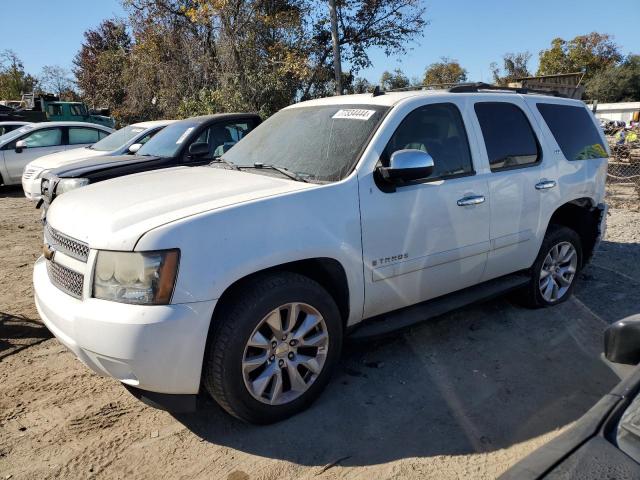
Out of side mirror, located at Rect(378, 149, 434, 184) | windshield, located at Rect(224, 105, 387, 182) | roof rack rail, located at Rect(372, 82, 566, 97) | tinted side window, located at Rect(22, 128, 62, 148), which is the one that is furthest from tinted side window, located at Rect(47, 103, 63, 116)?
side mirror, located at Rect(378, 149, 434, 184)

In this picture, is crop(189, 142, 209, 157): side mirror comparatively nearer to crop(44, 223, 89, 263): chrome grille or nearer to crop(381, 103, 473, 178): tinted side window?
crop(44, 223, 89, 263): chrome grille

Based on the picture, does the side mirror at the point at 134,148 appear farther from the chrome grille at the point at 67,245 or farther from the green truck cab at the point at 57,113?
the green truck cab at the point at 57,113

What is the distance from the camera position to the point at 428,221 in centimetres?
355

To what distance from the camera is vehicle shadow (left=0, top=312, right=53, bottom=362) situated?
4047 millimetres

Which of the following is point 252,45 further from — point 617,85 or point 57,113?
point 617,85

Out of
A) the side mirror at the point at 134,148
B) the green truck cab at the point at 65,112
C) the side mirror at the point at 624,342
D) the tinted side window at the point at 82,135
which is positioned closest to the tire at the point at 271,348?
the side mirror at the point at 624,342

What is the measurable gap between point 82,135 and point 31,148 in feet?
3.85

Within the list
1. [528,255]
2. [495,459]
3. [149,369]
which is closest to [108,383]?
[149,369]

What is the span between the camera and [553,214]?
4.73m

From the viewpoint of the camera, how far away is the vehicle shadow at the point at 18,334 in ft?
13.3

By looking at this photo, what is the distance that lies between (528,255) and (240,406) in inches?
111

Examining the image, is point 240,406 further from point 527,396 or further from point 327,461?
point 527,396

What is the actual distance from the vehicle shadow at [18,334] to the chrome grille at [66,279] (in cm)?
125

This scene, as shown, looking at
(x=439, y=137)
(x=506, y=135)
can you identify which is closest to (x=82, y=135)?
(x=439, y=137)
